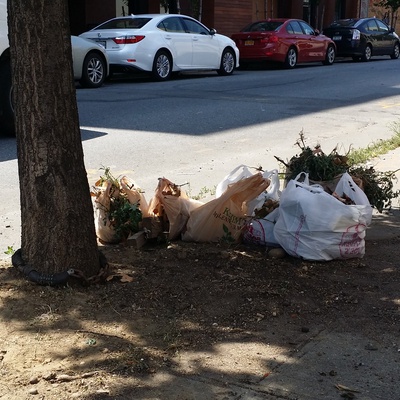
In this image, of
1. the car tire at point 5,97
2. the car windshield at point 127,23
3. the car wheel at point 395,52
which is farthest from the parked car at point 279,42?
the car tire at point 5,97

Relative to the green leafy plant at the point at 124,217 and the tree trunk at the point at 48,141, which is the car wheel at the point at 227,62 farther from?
the tree trunk at the point at 48,141

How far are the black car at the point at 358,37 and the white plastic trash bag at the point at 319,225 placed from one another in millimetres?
25073

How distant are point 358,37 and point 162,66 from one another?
13147 mm

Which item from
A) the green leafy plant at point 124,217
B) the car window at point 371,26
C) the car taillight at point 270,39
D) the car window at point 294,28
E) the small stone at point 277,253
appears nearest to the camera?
the small stone at point 277,253

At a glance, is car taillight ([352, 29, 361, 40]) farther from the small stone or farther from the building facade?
the small stone

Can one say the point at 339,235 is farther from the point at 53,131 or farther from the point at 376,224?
the point at 53,131

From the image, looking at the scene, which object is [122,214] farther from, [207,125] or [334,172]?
[207,125]

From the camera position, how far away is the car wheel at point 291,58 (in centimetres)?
2428

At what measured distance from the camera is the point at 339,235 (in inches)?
202

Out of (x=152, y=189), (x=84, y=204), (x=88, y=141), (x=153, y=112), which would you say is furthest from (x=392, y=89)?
(x=84, y=204)

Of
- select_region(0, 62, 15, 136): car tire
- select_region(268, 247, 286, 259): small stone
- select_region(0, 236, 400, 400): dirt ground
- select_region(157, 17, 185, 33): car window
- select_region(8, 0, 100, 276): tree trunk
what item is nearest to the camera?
select_region(0, 236, 400, 400): dirt ground

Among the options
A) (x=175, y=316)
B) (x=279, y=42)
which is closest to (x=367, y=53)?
(x=279, y=42)

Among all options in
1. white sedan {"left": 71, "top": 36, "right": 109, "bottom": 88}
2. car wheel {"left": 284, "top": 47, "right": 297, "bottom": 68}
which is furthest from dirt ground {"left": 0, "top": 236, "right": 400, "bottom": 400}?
car wheel {"left": 284, "top": 47, "right": 297, "bottom": 68}

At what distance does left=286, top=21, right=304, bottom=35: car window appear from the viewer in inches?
963
